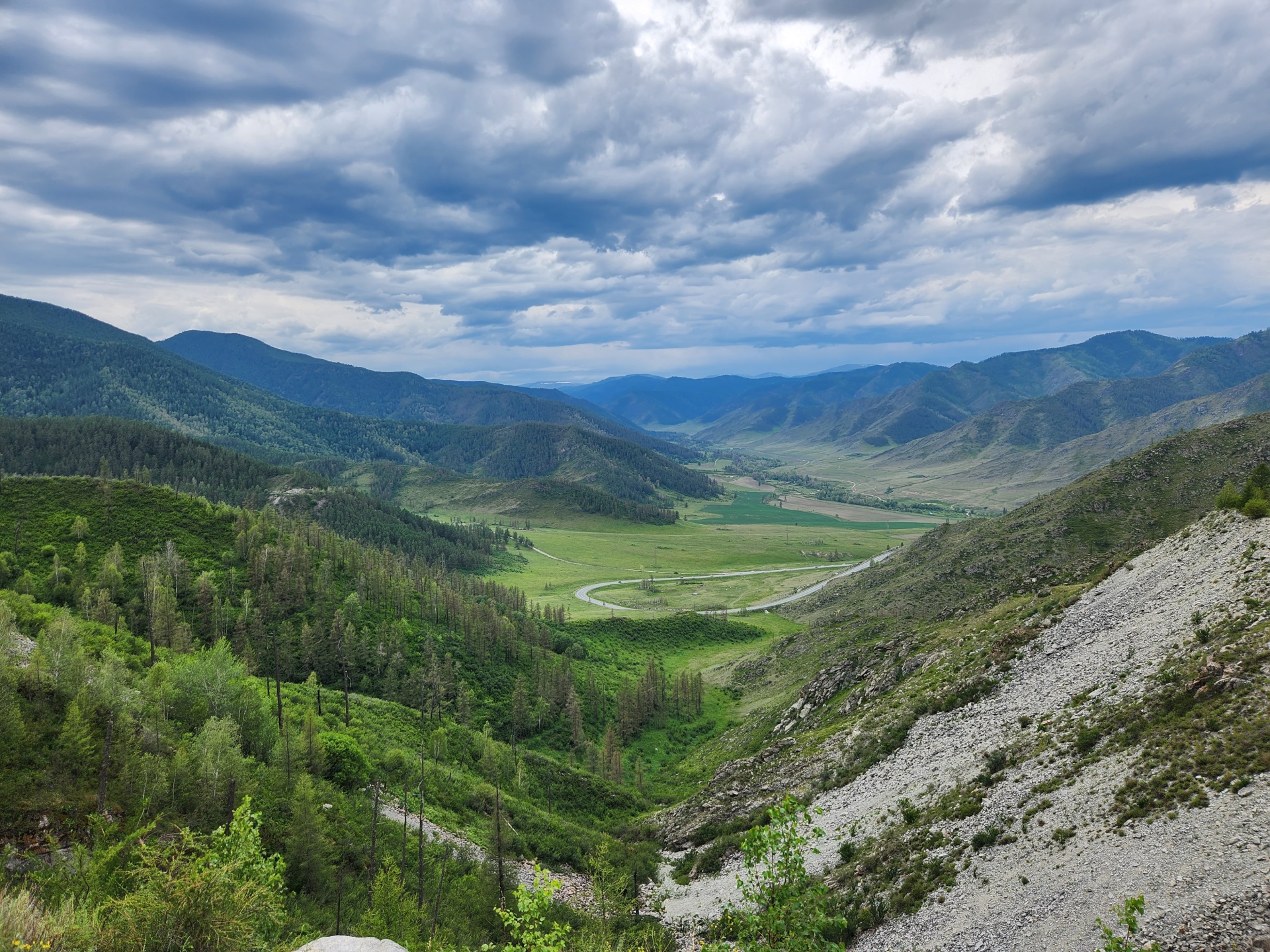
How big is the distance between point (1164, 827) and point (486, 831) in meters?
50.5

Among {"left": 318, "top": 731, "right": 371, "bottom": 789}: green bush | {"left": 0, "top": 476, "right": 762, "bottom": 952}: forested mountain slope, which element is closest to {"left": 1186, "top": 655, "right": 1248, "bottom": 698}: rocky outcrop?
{"left": 0, "top": 476, "right": 762, "bottom": 952}: forested mountain slope

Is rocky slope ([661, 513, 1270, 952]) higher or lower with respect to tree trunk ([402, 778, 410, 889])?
higher

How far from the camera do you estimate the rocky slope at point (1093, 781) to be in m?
23.8

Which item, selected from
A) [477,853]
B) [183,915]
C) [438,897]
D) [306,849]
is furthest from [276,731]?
[183,915]

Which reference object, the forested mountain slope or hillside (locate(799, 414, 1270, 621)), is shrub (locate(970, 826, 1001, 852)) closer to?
the forested mountain slope

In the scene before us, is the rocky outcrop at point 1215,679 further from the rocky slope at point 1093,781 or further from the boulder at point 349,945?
the boulder at point 349,945

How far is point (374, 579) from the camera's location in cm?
12938

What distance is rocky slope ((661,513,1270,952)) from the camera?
23812mm

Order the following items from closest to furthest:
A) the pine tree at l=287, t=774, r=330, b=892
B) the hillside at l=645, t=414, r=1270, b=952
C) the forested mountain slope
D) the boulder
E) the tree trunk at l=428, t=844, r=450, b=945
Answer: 1. the boulder
2. the hillside at l=645, t=414, r=1270, b=952
3. the forested mountain slope
4. the tree trunk at l=428, t=844, r=450, b=945
5. the pine tree at l=287, t=774, r=330, b=892

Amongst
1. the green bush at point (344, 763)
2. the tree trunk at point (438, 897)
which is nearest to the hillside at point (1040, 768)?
the tree trunk at point (438, 897)

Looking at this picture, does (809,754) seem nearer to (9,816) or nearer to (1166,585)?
(1166,585)

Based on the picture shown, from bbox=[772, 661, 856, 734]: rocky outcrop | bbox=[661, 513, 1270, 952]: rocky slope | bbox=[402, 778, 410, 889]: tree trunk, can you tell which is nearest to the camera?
bbox=[661, 513, 1270, 952]: rocky slope

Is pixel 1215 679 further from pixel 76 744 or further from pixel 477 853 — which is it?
pixel 76 744

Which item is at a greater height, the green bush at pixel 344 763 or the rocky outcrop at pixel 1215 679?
the rocky outcrop at pixel 1215 679
